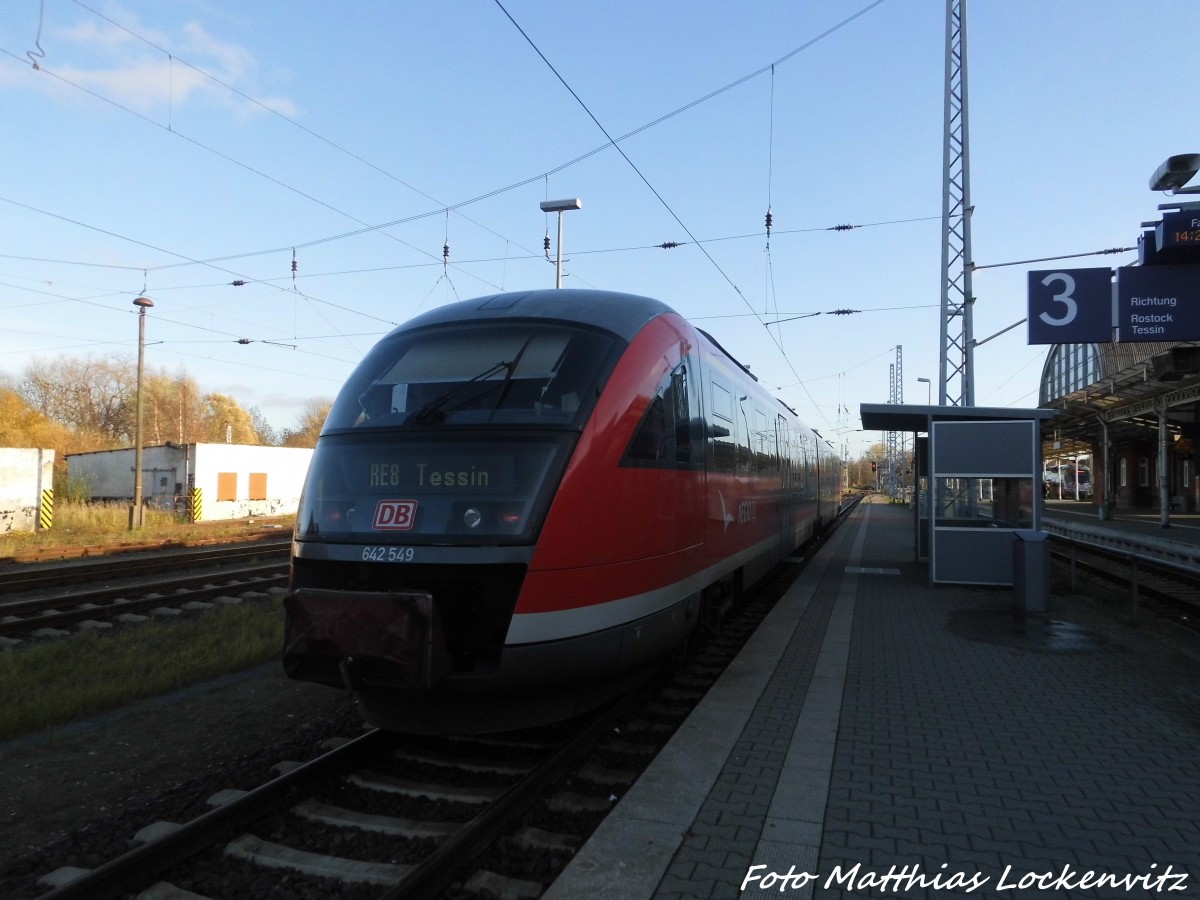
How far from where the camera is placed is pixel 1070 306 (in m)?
15.7

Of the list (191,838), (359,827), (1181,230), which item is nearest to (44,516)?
(191,838)

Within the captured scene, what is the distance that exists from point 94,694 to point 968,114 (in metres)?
18.2

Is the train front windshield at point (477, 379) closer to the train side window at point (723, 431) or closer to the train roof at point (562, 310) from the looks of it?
the train roof at point (562, 310)

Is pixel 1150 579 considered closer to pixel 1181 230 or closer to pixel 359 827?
pixel 1181 230

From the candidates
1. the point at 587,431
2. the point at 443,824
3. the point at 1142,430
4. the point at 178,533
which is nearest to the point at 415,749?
the point at 443,824

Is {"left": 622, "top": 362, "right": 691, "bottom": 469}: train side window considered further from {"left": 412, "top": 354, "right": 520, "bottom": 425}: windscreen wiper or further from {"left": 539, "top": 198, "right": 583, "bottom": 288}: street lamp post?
{"left": 539, "top": 198, "right": 583, "bottom": 288}: street lamp post

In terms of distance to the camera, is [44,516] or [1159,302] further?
[44,516]

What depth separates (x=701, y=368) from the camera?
741 centimetres

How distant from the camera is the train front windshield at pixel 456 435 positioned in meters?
4.97

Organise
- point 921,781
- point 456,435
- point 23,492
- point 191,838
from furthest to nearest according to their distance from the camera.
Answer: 1. point 23,492
2. point 456,435
3. point 921,781
4. point 191,838

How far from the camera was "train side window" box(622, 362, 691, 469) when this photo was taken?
5.71 m

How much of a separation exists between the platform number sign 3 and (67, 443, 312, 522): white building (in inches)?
1223

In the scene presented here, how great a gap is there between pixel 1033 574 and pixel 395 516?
881 centimetres

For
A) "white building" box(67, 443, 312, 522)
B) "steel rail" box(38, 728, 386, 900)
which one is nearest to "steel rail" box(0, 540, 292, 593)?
"steel rail" box(38, 728, 386, 900)
